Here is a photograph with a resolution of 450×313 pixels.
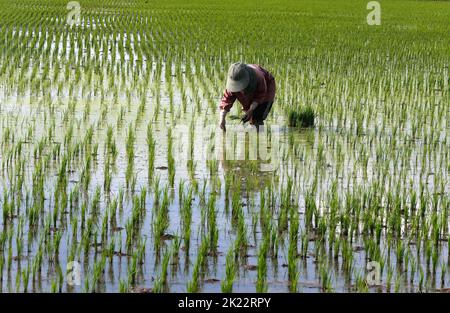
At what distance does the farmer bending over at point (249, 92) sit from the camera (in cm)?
702

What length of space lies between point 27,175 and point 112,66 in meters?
5.70

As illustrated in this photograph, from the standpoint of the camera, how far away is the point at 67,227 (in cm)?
496

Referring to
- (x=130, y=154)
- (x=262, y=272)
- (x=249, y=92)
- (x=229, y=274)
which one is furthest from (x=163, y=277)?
(x=249, y=92)

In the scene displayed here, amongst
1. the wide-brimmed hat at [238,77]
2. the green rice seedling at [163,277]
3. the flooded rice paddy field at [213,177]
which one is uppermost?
the wide-brimmed hat at [238,77]

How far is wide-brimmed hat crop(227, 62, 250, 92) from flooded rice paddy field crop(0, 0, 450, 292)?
0.45 meters

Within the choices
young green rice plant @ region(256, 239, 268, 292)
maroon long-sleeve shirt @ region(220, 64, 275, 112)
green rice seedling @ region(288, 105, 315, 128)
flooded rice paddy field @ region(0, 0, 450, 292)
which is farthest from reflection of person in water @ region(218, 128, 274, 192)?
young green rice plant @ region(256, 239, 268, 292)

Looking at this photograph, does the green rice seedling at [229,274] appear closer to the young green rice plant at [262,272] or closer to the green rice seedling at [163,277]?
the young green rice plant at [262,272]

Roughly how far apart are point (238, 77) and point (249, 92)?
0.34m

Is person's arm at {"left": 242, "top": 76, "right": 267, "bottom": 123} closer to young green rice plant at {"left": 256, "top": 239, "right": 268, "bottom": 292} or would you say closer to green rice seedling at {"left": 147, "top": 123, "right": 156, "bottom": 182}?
green rice seedling at {"left": 147, "top": 123, "right": 156, "bottom": 182}

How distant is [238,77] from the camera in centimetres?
699

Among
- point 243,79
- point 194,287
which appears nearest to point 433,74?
point 243,79

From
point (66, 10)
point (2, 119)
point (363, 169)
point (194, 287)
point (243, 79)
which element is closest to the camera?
point (194, 287)

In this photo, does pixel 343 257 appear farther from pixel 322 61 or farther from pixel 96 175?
pixel 322 61

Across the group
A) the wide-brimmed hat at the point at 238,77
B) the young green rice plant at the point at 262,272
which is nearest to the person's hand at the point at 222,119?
the wide-brimmed hat at the point at 238,77
